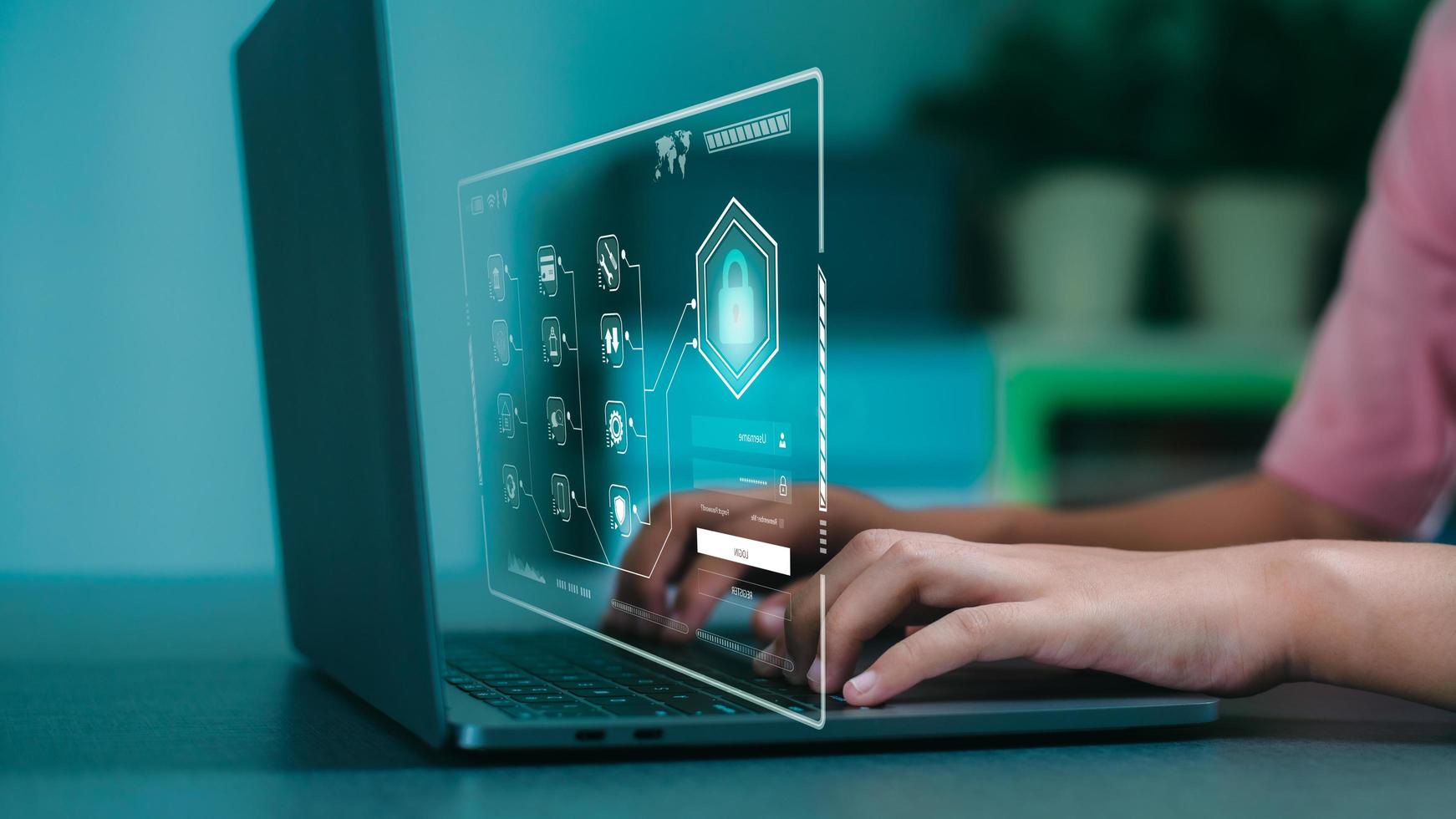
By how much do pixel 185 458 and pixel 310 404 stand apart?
693 millimetres

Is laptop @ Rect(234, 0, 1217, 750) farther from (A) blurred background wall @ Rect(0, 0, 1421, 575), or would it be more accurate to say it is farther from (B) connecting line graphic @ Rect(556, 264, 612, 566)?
(A) blurred background wall @ Rect(0, 0, 1421, 575)

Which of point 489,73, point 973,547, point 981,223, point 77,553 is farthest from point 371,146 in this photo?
point 981,223

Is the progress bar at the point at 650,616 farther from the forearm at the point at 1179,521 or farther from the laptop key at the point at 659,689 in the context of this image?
the forearm at the point at 1179,521

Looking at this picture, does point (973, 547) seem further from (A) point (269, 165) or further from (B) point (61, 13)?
(B) point (61, 13)

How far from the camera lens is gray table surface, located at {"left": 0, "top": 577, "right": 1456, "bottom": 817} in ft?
1.57

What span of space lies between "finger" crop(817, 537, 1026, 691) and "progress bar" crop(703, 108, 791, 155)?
0.21 metres

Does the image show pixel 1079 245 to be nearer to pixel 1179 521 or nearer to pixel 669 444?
pixel 1179 521

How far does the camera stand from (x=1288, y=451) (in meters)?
1.35

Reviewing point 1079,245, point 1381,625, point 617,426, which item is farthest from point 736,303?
point 1079,245

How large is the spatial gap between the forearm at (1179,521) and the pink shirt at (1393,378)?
41 mm

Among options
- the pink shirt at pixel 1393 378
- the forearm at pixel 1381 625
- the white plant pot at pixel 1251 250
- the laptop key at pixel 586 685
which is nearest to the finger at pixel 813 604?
the laptop key at pixel 586 685

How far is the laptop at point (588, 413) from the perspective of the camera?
49 cm

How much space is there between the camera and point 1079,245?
2912 mm

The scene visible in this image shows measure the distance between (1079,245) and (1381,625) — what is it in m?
2.41
